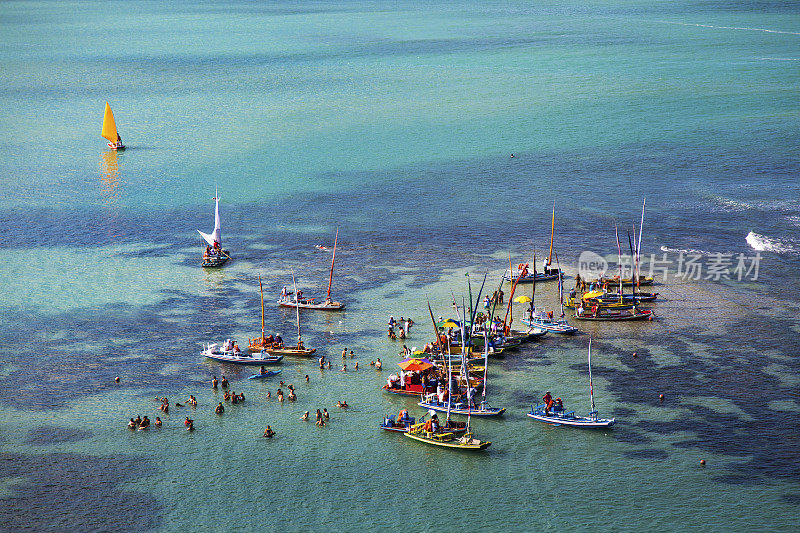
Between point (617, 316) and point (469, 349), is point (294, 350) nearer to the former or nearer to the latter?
point (469, 349)

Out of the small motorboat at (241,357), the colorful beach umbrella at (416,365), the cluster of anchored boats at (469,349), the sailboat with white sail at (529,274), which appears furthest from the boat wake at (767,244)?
the small motorboat at (241,357)

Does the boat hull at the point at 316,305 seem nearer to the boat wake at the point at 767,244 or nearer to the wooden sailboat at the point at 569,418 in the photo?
the wooden sailboat at the point at 569,418

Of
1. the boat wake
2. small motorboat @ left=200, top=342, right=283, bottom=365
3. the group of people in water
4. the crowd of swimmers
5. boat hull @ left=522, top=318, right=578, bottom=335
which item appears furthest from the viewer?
the boat wake

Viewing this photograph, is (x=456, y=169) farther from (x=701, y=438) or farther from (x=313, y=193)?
(x=701, y=438)

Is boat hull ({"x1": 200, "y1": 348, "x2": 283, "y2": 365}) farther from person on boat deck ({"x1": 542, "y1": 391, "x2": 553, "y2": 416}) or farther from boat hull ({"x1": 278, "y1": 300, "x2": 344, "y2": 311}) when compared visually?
person on boat deck ({"x1": 542, "y1": 391, "x2": 553, "y2": 416})

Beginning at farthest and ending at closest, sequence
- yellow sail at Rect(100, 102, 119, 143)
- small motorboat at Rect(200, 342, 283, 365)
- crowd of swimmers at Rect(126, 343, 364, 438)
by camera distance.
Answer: yellow sail at Rect(100, 102, 119, 143) → small motorboat at Rect(200, 342, 283, 365) → crowd of swimmers at Rect(126, 343, 364, 438)

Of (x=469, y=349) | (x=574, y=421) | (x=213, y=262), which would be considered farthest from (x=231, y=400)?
(x=213, y=262)

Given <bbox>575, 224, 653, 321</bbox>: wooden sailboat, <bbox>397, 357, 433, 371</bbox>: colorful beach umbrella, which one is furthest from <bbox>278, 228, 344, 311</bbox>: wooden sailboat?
<bbox>575, 224, 653, 321</bbox>: wooden sailboat
